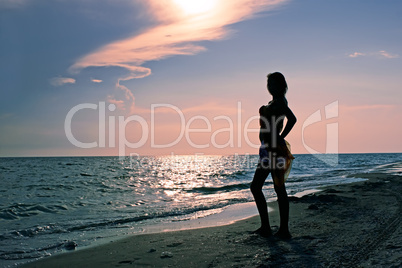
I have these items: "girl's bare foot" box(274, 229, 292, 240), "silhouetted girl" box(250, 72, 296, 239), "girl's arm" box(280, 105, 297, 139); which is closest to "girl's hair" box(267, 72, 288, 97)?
"silhouetted girl" box(250, 72, 296, 239)

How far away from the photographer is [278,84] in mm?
4660

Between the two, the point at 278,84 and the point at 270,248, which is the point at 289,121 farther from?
the point at 270,248

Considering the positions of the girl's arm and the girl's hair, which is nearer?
the girl's arm

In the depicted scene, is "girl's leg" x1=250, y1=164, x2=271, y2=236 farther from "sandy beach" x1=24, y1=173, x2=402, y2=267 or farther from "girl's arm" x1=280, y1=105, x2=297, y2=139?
"girl's arm" x1=280, y1=105, x2=297, y2=139

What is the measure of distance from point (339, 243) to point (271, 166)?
125 cm

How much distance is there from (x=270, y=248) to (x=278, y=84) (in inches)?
82.7

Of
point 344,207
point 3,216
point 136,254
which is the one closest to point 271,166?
point 136,254

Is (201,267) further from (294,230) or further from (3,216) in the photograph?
(3,216)

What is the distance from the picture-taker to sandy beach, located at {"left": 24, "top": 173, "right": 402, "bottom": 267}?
369cm

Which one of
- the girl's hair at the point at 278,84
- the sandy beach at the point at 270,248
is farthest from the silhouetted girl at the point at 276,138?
the sandy beach at the point at 270,248

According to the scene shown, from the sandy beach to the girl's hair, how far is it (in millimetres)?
1952

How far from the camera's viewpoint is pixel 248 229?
5.71m

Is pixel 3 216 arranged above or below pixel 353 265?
below

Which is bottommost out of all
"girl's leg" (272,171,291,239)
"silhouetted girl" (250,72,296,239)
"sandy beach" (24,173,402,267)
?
"sandy beach" (24,173,402,267)
